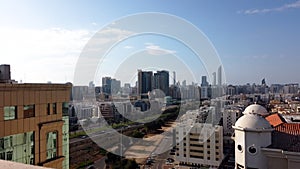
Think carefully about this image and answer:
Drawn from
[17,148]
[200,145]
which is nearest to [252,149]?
[17,148]

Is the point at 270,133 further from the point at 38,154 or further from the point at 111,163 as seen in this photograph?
the point at 111,163

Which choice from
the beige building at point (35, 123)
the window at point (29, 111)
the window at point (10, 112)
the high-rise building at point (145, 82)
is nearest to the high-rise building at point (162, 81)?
the high-rise building at point (145, 82)

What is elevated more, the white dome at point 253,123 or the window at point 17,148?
the white dome at point 253,123

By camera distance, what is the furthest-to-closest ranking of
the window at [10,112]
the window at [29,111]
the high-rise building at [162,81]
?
1. the high-rise building at [162,81]
2. the window at [29,111]
3. the window at [10,112]

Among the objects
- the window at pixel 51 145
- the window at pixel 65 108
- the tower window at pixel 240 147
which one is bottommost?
the tower window at pixel 240 147

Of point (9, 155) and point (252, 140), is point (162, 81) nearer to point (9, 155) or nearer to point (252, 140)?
point (252, 140)

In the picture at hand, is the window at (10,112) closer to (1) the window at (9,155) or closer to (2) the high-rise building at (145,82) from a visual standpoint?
(1) the window at (9,155)
